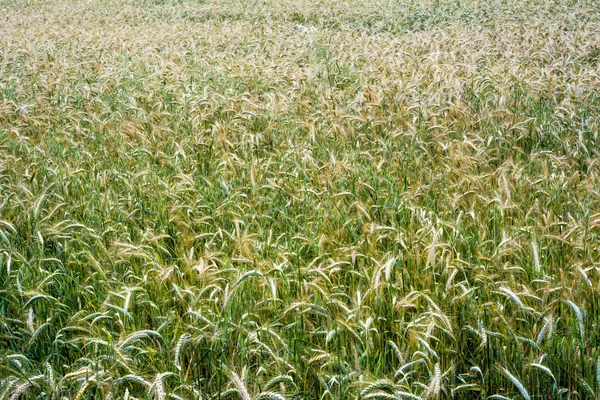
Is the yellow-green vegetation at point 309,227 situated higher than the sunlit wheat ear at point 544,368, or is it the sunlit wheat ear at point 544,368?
the sunlit wheat ear at point 544,368

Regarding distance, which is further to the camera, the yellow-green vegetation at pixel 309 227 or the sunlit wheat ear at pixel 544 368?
the yellow-green vegetation at pixel 309 227

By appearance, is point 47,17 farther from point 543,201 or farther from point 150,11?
point 543,201

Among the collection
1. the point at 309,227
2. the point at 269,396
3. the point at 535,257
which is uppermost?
the point at 269,396

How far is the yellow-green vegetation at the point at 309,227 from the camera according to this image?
228 cm

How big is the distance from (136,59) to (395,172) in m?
5.64

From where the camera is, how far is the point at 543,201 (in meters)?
3.63

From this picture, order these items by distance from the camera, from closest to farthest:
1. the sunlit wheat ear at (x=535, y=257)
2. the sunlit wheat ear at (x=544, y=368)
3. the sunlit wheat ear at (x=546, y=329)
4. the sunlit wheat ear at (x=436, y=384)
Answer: the sunlit wheat ear at (x=436, y=384)
the sunlit wheat ear at (x=544, y=368)
the sunlit wheat ear at (x=546, y=329)
the sunlit wheat ear at (x=535, y=257)

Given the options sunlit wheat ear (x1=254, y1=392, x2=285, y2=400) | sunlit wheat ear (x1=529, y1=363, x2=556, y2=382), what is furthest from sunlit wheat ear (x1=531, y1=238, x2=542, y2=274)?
sunlit wheat ear (x1=254, y1=392, x2=285, y2=400)

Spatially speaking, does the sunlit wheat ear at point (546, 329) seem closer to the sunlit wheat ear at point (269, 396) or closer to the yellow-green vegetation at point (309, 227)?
the yellow-green vegetation at point (309, 227)

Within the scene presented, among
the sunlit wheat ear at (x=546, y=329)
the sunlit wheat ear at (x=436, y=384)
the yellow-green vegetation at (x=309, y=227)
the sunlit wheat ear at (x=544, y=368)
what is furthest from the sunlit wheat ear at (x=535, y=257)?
the sunlit wheat ear at (x=436, y=384)

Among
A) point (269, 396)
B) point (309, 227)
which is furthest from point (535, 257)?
point (269, 396)

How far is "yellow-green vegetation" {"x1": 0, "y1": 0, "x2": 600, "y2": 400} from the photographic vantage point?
228 cm

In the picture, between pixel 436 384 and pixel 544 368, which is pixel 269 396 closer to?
pixel 436 384

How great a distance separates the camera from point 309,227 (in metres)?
3.51
